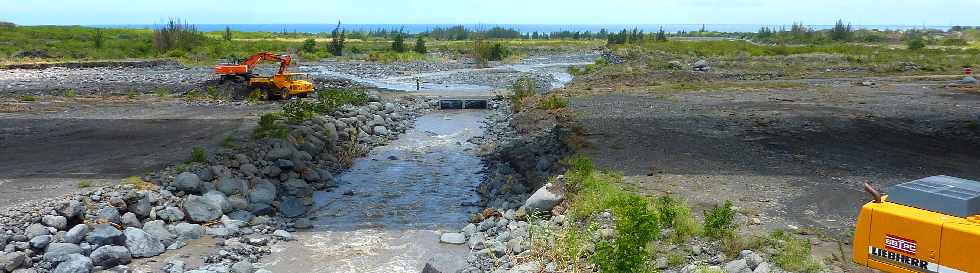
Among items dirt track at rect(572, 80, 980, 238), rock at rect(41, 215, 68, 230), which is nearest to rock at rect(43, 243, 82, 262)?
rock at rect(41, 215, 68, 230)

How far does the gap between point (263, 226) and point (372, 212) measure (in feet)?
6.77

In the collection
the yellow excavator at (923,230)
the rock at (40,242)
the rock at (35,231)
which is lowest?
the rock at (40,242)

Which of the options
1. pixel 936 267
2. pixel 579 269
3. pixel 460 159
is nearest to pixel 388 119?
pixel 460 159

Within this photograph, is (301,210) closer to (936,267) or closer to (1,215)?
(1,215)

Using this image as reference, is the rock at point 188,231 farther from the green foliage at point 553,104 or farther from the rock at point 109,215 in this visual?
the green foliage at point 553,104

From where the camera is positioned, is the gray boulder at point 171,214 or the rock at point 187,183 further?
the rock at point 187,183

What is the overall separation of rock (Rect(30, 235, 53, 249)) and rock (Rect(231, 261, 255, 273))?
2373 mm

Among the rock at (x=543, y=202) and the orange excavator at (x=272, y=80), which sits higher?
the orange excavator at (x=272, y=80)

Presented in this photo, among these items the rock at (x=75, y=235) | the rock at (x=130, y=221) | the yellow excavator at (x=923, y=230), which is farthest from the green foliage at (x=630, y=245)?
the rock at (x=130, y=221)

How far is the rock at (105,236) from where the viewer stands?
964 cm

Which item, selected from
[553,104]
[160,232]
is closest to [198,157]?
[160,232]

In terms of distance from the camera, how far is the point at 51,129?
17.8m

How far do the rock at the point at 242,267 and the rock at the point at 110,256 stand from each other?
1369 mm

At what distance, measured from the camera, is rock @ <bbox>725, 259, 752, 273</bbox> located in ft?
24.0
